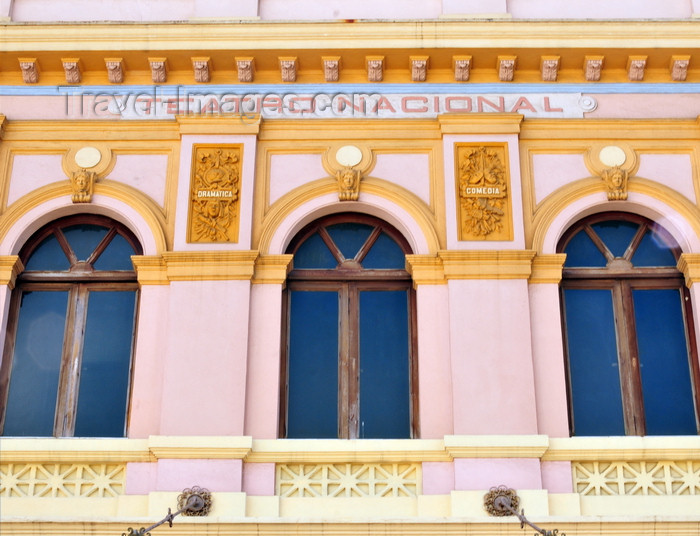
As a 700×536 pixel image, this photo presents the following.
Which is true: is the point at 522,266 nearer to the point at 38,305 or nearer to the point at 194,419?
the point at 194,419

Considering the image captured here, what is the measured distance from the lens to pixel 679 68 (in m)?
14.9

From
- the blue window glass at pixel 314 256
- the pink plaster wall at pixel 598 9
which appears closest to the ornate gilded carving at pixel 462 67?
the pink plaster wall at pixel 598 9

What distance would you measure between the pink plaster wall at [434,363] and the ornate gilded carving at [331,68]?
3002mm

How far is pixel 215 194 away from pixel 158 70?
1.89 metres

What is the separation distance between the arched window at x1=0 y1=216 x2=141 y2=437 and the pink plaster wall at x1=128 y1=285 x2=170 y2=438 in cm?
32

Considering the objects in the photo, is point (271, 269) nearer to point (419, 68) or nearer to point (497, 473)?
point (419, 68)

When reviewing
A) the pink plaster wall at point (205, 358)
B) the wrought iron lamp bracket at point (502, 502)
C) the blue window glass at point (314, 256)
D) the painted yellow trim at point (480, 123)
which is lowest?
the wrought iron lamp bracket at point (502, 502)

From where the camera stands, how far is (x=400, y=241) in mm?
14531

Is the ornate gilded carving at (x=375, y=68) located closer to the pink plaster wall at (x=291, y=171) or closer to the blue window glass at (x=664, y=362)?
the pink plaster wall at (x=291, y=171)

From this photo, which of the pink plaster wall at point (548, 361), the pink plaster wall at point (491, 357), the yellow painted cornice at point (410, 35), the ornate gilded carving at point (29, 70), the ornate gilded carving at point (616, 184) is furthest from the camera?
the ornate gilded carving at point (29, 70)

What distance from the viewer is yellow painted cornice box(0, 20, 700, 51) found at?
1473 centimetres

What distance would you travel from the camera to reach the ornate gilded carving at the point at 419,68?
48.5 feet

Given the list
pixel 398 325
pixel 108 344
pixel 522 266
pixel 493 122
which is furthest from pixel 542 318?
pixel 108 344

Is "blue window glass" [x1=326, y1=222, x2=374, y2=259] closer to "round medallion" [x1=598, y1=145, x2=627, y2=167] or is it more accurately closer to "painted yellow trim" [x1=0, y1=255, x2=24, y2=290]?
"round medallion" [x1=598, y1=145, x2=627, y2=167]
